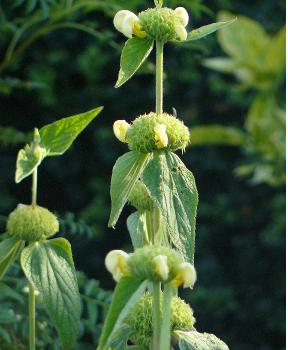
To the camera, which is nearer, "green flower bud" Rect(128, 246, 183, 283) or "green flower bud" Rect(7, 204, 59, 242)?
"green flower bud" Rect(128, 246, 183, 283)

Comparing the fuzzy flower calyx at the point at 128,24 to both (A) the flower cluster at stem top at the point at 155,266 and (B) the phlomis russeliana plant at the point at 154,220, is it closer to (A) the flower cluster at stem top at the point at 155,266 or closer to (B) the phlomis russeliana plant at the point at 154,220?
(B) the phlomis russeliana plant at the point at 154,220

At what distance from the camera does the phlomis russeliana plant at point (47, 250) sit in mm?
980

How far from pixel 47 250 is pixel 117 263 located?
14 cm

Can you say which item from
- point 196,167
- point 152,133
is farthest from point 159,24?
point 196,167

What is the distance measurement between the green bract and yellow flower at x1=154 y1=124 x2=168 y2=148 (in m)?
0.10

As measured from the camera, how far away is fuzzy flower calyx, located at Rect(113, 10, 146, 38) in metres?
0.98

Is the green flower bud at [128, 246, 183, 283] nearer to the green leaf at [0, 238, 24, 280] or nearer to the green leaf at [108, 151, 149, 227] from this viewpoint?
the green leaf at [108, 151, 149, 227]

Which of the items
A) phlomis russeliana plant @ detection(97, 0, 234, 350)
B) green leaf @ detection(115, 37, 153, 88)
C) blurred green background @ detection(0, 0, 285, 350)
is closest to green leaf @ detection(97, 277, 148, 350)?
phlomis russeliana plant @ detection(97, 0, 234, 350)

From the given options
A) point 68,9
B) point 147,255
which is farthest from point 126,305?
point 68,9

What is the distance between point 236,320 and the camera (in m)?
3.34

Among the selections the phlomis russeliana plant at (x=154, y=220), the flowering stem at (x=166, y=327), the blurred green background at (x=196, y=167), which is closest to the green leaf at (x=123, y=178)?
the phlomis russeliana plant at (x=154, y=220)

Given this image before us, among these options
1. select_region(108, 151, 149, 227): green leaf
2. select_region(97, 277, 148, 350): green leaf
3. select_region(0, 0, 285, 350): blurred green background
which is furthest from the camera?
select_region(0, 0, 285, 350): blurred green background

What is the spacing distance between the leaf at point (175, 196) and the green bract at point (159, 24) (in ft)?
0.40

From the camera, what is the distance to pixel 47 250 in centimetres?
104
